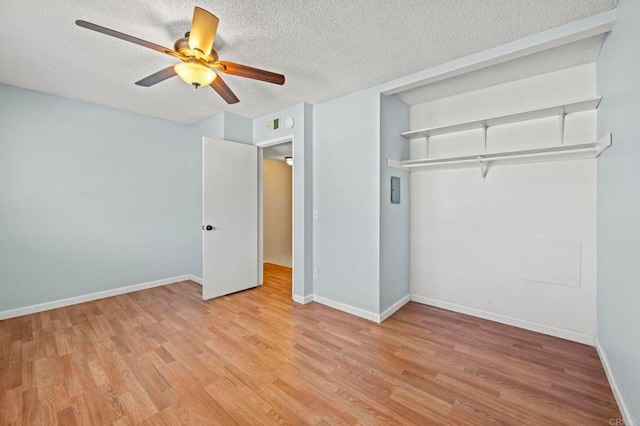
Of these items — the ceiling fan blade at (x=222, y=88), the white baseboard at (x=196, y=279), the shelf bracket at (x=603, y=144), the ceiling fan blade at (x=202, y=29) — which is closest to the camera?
the ceiling fan blade at (x=202, y=29)

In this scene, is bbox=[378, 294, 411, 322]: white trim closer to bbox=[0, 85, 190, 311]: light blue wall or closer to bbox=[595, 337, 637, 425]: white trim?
bbox=[595, 337, 637, 425]: white trim

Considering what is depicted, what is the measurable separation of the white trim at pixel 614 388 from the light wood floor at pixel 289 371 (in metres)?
0.05

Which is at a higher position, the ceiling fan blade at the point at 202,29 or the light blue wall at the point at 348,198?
the ceiling fan blade at the point at 202,29

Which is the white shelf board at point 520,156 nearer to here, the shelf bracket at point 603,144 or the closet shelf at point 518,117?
the shelf bracket at point 603,144

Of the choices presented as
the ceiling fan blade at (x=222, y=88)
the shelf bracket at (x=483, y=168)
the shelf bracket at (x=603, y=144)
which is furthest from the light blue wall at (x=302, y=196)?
the shelf bracket at (x=603, y=144)

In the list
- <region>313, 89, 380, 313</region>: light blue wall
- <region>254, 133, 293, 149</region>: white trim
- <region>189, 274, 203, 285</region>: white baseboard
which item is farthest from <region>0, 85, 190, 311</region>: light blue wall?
<region>313, 89, 380, 313</region>: light blue wall

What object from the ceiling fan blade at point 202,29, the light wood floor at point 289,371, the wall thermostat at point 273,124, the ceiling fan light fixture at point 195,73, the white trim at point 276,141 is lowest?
the light wood floor at point 289,371

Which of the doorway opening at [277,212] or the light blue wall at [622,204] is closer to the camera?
the light blue wall at [622,204]

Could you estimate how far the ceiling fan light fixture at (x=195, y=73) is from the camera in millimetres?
1979

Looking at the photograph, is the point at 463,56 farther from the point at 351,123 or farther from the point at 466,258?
the point at 466,258

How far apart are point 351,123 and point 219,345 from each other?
8.67 ft

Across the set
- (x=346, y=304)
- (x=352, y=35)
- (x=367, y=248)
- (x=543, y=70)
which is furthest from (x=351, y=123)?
(x=346, y=304)

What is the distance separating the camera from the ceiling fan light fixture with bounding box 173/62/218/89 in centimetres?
198

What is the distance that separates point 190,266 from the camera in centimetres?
448
